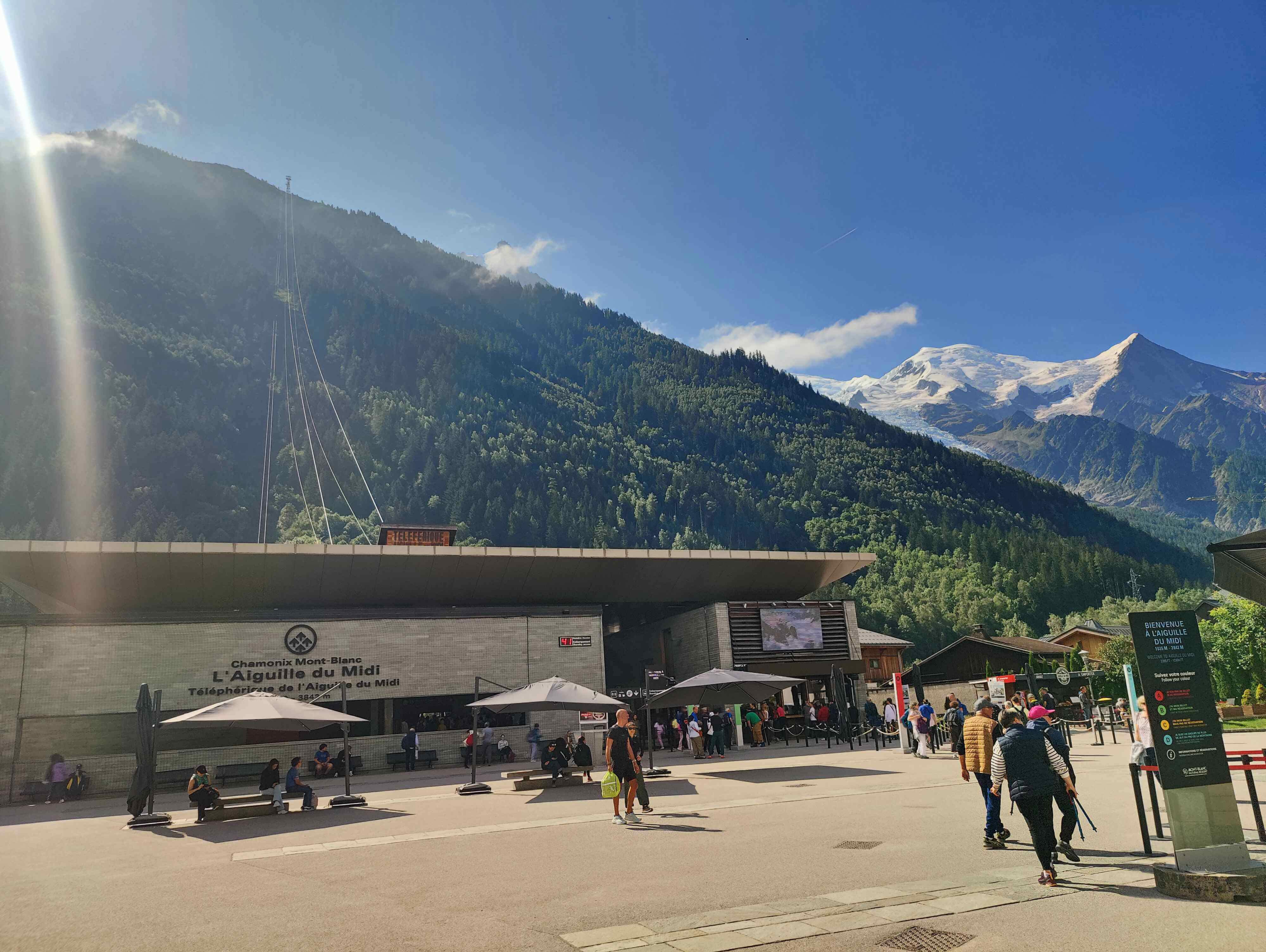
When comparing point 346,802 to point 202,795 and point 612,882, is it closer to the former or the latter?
point 202,795

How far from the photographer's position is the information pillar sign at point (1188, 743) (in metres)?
6.79

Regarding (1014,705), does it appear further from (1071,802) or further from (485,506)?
(485,506)

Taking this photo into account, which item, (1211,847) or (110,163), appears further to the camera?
(110,163)

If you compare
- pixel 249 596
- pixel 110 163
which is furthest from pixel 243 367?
pixel 249 596

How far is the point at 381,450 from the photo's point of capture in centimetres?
14600

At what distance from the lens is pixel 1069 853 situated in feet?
26.5

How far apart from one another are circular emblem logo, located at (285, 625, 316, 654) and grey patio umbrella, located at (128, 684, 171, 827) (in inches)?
500

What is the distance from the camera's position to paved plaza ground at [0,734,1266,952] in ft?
19.8

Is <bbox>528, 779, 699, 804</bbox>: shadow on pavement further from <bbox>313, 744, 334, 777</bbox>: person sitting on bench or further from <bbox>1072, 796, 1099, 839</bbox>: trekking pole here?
<bbox>313, 744, 334, 777</bbox>: person sitting on bench

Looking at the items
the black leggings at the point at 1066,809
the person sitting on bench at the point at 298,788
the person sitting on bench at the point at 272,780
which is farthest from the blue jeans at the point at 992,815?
the person sitting on bench at the point at 272,780

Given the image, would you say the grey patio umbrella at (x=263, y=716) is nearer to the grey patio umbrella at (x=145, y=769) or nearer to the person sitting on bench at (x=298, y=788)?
the grey patio umbrella at (x=145, y=769)

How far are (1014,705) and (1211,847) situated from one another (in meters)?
2.30

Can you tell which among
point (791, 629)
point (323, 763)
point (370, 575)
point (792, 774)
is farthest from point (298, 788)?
point (791, 629)

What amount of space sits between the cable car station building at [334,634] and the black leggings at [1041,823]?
2306 centimetres
